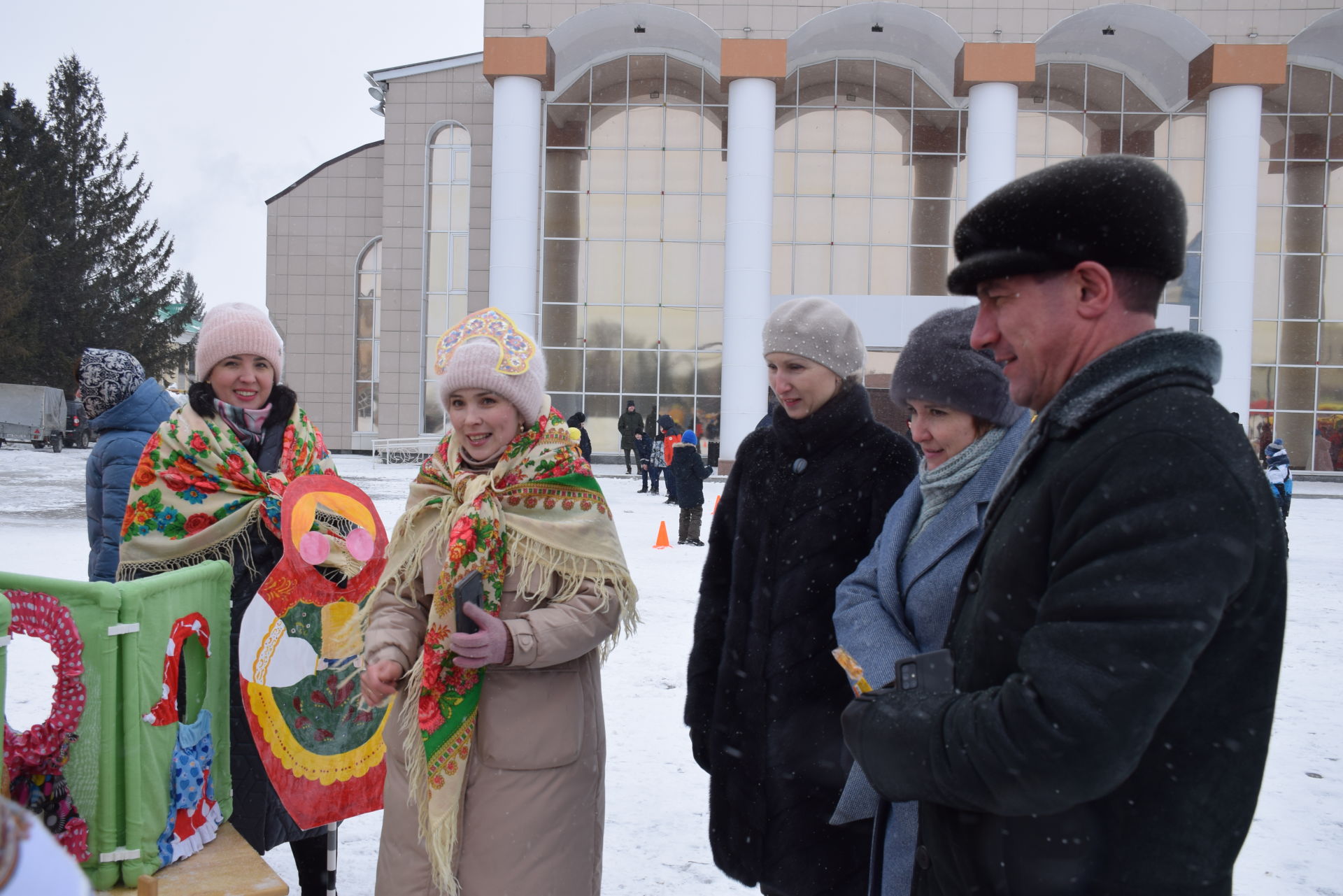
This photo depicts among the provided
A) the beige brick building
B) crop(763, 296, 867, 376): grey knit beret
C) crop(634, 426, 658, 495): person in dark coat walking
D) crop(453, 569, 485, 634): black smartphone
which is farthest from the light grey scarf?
the beige brick building

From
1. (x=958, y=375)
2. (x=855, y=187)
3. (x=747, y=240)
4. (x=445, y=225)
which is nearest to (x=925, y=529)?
(x=958, y=375)

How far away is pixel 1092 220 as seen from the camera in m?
1.25

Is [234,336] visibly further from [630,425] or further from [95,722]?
[630,425]

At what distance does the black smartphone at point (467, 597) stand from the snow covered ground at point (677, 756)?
1.46 m

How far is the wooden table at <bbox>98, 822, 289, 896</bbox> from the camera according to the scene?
2131 millimetres

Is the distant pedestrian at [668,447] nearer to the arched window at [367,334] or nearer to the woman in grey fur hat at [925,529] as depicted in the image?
the woman in grey fur hat at [925,529]

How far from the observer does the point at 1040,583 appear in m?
1.27

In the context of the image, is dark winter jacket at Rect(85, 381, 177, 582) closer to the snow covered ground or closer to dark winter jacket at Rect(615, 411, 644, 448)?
the snow covered ground

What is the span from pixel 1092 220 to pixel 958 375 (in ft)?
3.17

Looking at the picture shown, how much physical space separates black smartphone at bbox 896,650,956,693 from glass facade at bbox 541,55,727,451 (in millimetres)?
23129

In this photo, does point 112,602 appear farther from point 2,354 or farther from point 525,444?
point 2,354

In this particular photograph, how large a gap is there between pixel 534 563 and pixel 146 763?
99 centimetres

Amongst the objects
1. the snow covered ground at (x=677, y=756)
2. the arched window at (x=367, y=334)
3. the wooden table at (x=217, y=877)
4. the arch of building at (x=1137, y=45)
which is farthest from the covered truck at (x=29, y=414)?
the wooden table at (x=217, y=877)

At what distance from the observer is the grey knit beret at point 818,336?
8.36ft
